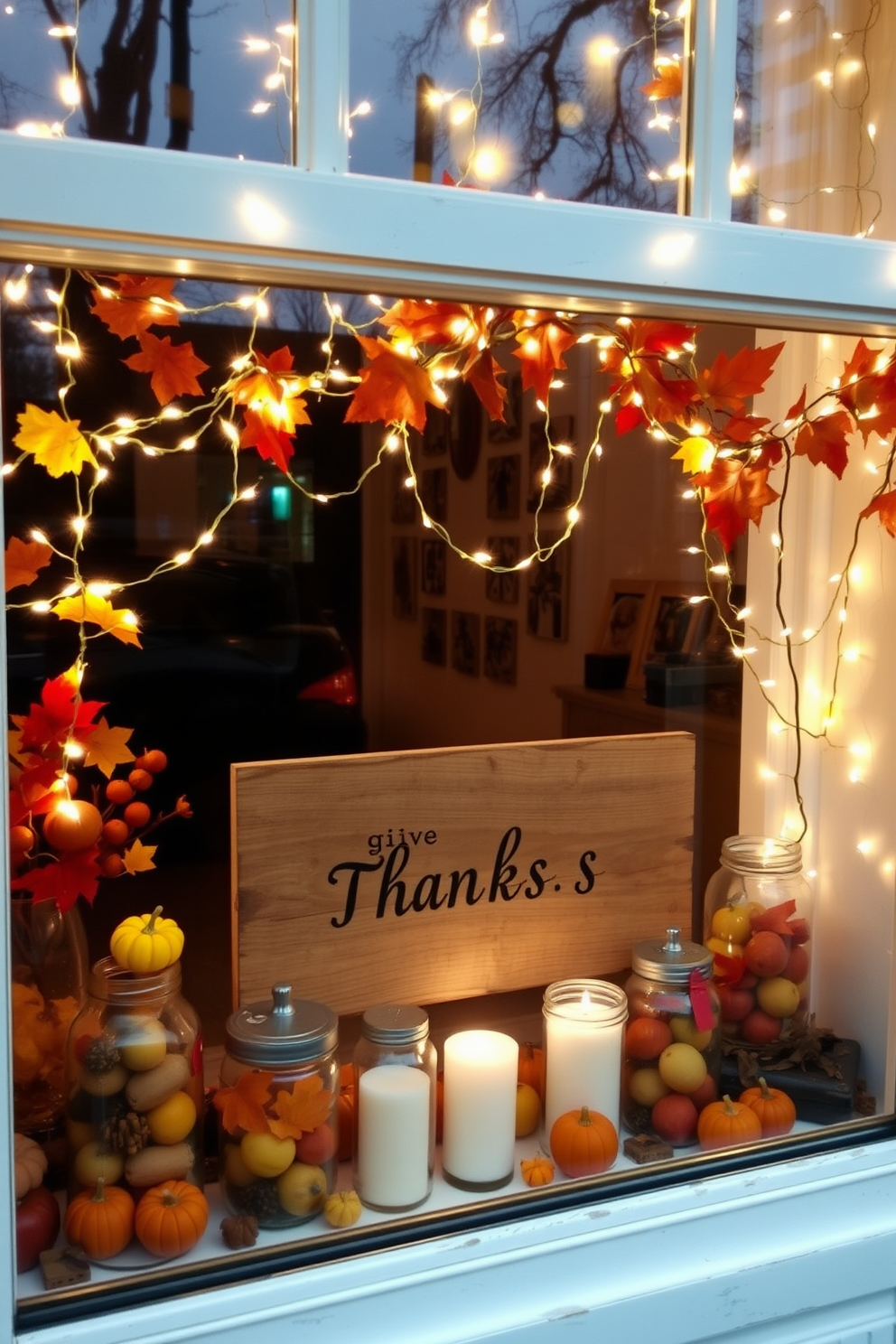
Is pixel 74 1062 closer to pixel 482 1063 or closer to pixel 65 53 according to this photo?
pixel 482 1063

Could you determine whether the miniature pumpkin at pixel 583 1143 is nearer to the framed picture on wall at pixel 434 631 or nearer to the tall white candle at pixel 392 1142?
the tall white candle at pixel 392 1142

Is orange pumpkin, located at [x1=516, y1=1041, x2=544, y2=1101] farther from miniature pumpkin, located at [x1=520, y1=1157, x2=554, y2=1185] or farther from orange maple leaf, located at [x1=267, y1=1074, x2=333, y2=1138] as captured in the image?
orange maple leaf, located at [x1=267, y1=1074, x2=333, y2=1138]

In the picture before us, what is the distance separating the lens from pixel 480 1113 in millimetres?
1168

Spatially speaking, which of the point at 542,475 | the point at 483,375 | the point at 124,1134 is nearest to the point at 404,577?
the point at 542,475

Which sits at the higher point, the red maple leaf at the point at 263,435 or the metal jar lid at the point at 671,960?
the red maple leaf at the point at 263,435

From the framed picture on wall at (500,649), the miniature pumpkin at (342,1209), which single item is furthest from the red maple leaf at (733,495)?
the miniature pumpkin at (342,1209)

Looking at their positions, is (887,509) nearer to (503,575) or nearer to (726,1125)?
(726,1125)

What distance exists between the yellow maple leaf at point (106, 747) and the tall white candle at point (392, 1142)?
1.34 ft

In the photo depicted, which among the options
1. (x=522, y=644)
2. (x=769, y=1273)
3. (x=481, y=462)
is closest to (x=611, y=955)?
(x=769, y=1273)

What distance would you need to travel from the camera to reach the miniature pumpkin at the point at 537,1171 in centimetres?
114

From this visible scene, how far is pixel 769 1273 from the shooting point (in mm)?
1071

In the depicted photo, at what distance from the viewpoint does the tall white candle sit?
1104 mm

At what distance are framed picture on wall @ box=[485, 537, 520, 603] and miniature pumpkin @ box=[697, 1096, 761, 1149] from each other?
0.92 meters

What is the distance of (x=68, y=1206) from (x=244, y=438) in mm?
787
